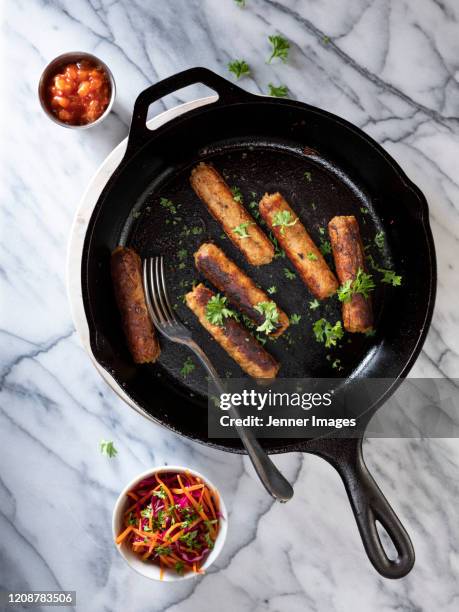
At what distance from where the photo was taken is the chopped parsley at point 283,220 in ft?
9.20

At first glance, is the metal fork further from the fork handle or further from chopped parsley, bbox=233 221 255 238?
chopped parsley, bbox=233 221 255 238

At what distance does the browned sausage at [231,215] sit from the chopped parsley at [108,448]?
977 millimetres

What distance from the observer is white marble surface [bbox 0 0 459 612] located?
2.93 meters

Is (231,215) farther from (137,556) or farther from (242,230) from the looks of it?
(137,556)

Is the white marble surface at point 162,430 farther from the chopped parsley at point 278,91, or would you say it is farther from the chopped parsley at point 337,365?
the chopped parsley at point 337,365

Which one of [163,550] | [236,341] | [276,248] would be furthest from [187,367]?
[163,550]

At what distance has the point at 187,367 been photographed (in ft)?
9.61

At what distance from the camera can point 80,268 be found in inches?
107

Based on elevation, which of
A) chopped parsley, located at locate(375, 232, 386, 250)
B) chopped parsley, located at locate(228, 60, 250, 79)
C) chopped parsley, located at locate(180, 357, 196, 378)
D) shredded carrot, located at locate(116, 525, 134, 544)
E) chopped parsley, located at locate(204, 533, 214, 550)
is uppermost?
chopped parsley, located at locate(228, 60, 250, 79)

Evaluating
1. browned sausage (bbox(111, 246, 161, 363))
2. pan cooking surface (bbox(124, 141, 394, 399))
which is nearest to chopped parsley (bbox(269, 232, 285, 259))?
pan cooking surface (bbox(124, 141, 394, 399))

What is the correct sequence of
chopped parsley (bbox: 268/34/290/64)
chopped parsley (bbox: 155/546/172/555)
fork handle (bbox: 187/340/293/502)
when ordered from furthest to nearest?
chopped parsley (bbox: 268/34/290/64)
chopped parsley (bbox: 155/546/172/555)
fork handle (bbox: 187/340/293/502)

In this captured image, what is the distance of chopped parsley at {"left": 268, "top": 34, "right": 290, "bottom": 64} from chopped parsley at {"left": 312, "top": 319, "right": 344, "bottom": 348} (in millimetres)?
1154

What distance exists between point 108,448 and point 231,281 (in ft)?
2.88

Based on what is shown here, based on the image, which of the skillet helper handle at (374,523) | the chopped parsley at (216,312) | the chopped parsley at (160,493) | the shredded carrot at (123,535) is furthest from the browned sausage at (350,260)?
the shredded carrot at (123,535)
